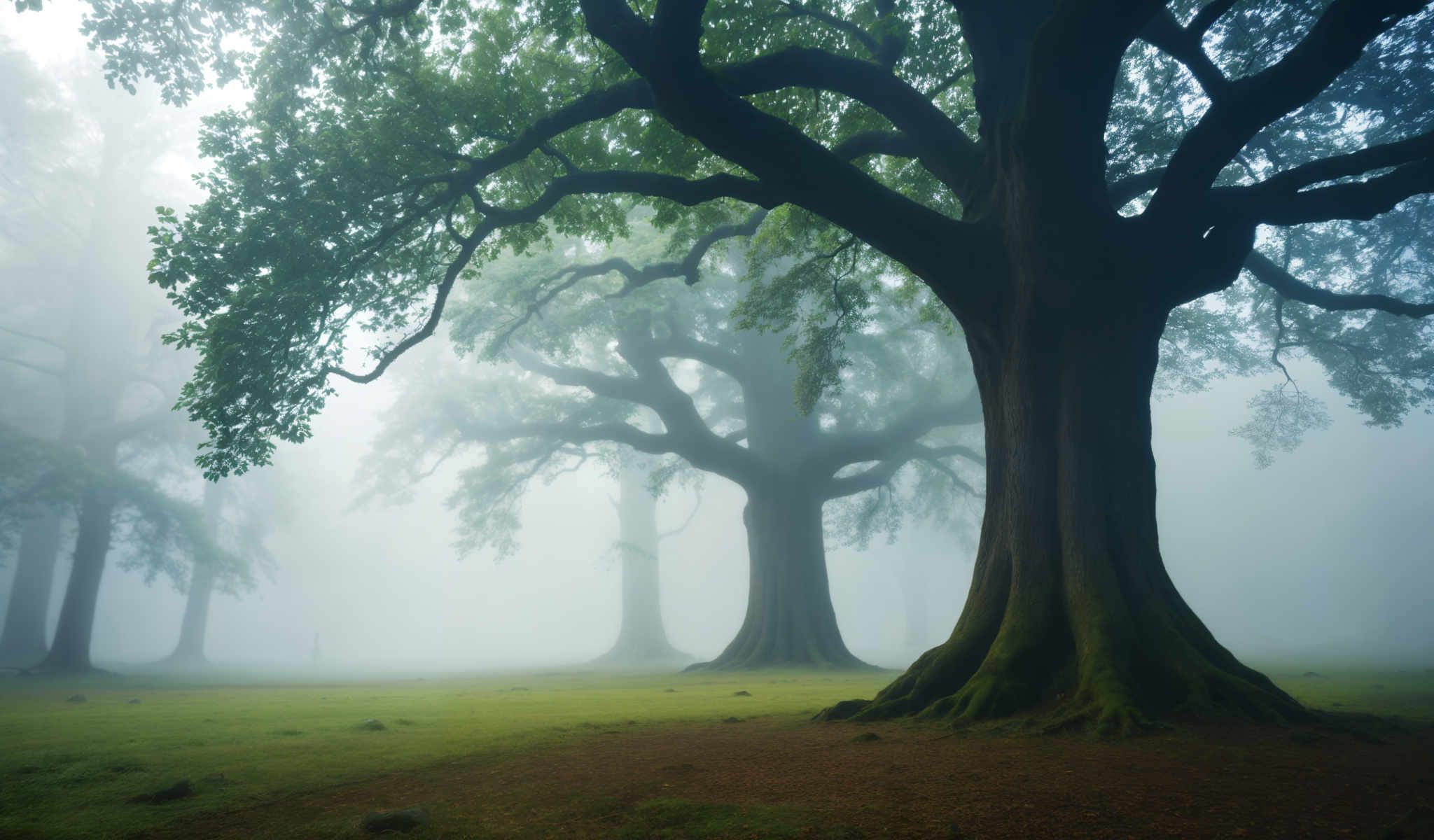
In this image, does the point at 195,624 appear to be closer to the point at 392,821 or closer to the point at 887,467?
the point at 887,467

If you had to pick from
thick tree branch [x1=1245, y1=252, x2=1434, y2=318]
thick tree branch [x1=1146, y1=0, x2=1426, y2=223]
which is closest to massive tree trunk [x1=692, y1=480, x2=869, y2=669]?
thick tree branch [x1=1245, y1=252, x2=1434, y2=318]

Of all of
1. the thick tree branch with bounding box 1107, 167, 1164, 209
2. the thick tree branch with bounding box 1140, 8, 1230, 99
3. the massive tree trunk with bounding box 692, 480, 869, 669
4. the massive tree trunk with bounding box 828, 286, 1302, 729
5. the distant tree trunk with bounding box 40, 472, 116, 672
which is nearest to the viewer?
the massive tree trunk with bounding box 828, 286, 1302, 729

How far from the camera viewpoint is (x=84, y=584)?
18062 millimetres

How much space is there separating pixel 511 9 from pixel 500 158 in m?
3.35

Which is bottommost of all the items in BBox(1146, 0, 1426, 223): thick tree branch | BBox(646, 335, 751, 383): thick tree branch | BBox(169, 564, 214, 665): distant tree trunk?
BBox(169, 564, 214, 665): distant tree trunk

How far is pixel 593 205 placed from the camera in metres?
10.3

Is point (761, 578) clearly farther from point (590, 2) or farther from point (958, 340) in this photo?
point (590, 2)

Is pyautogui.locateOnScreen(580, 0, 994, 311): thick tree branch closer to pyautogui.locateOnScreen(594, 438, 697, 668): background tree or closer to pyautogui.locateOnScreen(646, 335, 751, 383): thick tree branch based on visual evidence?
pyautogui.locateOnScreen(646, 335, 751, 383): thick tree branch

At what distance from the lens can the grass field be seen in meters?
3.44

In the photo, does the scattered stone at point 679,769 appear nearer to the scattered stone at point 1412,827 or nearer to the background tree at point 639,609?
the scattered stone at point 1412,827

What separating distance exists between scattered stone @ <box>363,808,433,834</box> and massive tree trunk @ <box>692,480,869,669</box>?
15140mm

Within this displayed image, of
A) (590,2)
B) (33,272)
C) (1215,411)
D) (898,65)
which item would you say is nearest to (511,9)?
(590,2)

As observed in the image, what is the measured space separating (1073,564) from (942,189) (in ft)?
22.9

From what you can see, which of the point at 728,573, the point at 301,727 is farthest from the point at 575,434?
the point at 728,573
